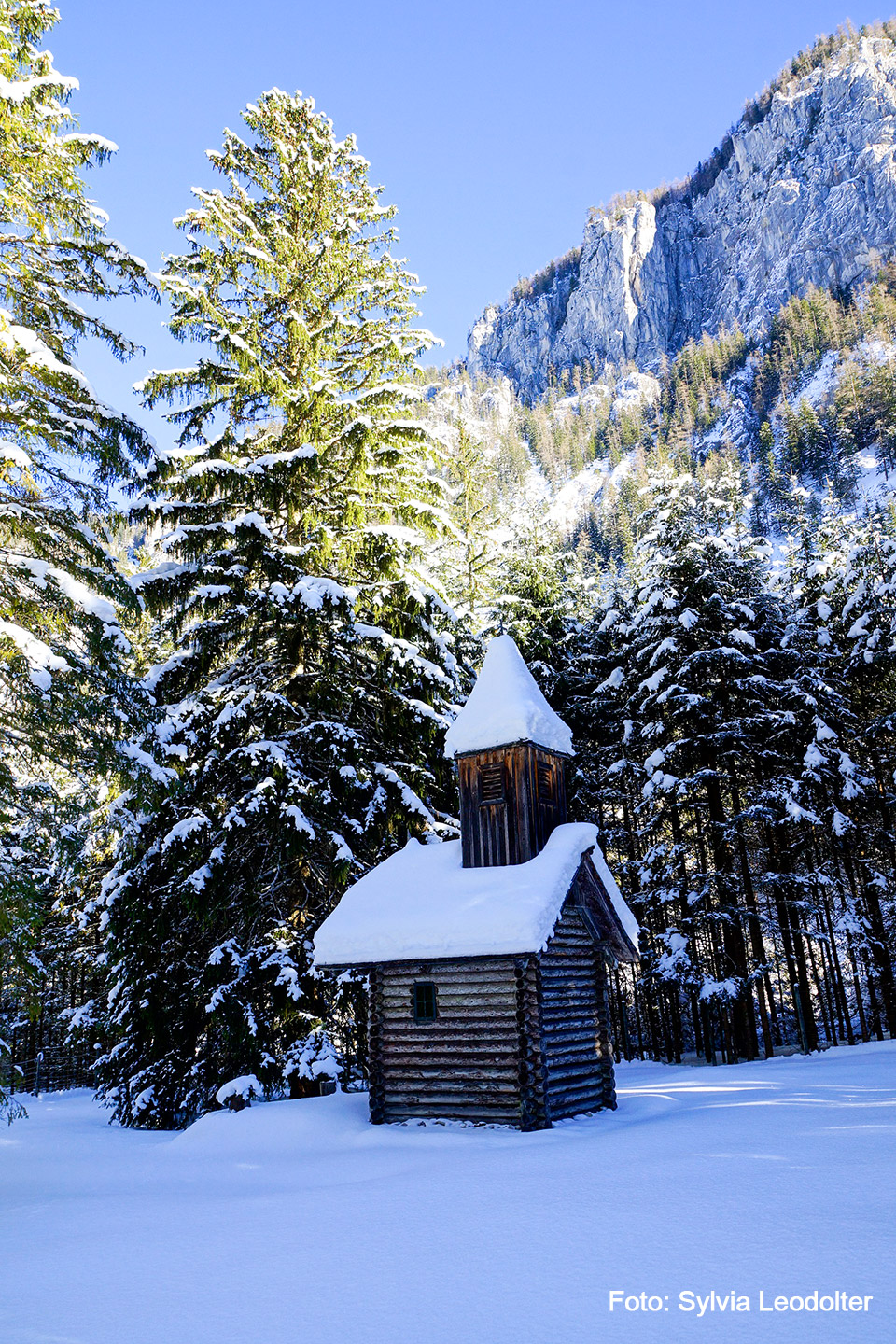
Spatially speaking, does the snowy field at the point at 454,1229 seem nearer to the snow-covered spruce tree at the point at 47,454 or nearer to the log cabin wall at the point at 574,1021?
the log cabin wall at the point at 574,1021

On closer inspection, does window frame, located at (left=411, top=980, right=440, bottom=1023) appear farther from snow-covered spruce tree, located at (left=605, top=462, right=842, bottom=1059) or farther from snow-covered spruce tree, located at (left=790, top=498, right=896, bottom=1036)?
snow-covered spruce tree, located at (left=790, top=498, right=896, bottom=1036)

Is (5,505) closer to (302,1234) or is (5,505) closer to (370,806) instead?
(370,806)

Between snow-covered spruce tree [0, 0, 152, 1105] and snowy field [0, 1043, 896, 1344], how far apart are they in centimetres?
435

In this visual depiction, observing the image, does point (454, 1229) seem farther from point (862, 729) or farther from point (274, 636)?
point (862, 729)

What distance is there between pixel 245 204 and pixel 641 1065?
2947cm

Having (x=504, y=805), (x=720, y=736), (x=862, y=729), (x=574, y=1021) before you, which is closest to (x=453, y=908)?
(x=504, y=805)

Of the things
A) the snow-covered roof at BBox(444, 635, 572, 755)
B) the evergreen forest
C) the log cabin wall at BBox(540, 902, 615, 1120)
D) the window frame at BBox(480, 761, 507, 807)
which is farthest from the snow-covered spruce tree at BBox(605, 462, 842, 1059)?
the window frame at BBox(480, 761, 507, 807)

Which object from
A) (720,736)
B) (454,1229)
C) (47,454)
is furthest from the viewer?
(720,736)

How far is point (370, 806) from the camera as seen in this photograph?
17.2m

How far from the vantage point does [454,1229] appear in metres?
7.73

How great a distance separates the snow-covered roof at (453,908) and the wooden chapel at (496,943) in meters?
0.03

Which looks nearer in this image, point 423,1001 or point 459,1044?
point 459,1044

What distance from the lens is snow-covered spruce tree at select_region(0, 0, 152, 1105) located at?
1195 cm

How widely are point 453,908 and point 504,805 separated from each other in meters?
2.70
